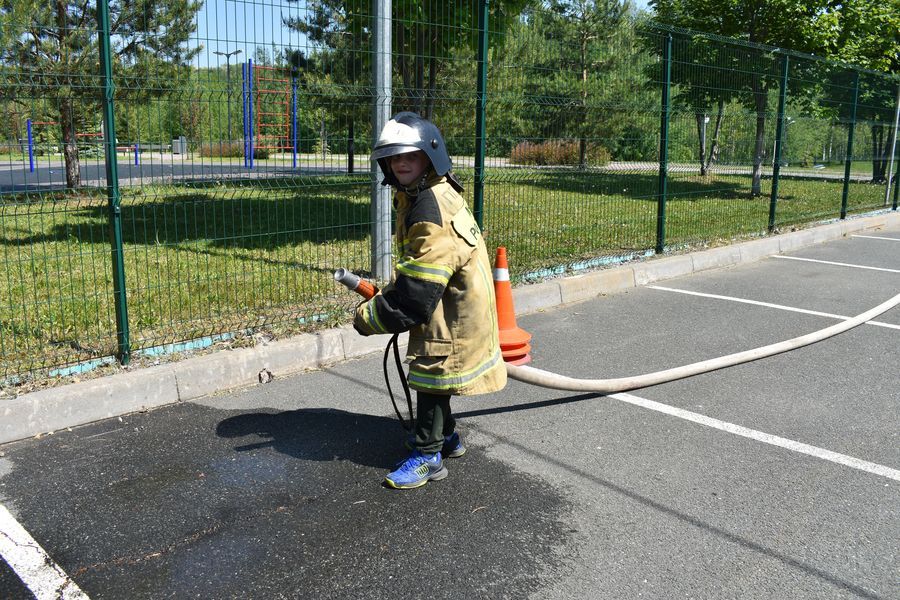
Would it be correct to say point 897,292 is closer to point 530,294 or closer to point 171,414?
point 530,294

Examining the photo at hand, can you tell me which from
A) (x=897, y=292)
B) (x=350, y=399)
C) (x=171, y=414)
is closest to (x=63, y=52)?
(x=171, y=414)

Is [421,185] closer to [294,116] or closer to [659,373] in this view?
[659,373]

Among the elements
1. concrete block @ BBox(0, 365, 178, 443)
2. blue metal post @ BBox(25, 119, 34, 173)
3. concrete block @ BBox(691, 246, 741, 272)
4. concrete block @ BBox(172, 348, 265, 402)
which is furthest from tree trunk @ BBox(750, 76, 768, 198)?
blue metal post @ BBox(25, 119, 34, 173)

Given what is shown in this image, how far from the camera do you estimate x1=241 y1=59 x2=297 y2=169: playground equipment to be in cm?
568

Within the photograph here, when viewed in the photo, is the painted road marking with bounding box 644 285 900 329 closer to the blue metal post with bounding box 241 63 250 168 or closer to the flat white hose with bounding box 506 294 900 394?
the flat white hose with bounding box 506 294 900 394

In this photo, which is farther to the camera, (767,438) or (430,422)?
(767,438)

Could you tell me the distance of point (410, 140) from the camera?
143 inches

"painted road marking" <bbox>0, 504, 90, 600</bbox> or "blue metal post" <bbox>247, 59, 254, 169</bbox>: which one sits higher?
"blue metal post" <bbox>247, 59, 254, 169</bbox>

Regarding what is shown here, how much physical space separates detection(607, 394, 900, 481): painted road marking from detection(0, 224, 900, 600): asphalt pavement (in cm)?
2

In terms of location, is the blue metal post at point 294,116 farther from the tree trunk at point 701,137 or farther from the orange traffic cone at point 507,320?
the tree trunk at point 701,137

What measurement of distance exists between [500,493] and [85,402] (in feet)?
8.45

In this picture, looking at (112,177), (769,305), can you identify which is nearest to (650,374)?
(769,305)

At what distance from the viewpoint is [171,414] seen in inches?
193

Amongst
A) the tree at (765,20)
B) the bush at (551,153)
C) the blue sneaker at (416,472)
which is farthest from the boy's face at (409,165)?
the tree at (765,20)
